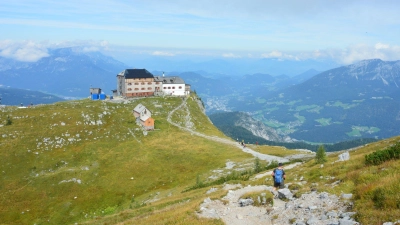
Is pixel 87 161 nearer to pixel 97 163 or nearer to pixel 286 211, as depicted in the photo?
pixel 97 163

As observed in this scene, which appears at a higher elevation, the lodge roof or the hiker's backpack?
the lodge roof

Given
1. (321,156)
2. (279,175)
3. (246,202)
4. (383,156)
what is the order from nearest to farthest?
(246,202), (383,156), (279,175), (321,156)

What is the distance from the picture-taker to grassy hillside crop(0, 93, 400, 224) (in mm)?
59906

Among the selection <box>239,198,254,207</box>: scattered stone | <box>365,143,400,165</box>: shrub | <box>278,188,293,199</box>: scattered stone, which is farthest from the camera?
<box>365,143,400,165</box>: shrub

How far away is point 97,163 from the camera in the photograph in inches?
3302

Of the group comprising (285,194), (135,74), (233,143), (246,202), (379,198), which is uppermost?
(135,74)

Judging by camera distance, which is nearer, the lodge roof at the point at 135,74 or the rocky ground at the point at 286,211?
the rocky ground at the point at 286,211

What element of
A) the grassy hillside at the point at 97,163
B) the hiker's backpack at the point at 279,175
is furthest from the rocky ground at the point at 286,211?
the grassy hillside at the point at 97,163

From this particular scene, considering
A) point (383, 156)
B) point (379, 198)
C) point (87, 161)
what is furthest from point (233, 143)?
point (379, 198)

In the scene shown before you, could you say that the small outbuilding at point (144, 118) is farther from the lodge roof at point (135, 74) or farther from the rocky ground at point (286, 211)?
the rocky ground at point (286, 211)

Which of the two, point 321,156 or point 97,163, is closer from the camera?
point 321,156

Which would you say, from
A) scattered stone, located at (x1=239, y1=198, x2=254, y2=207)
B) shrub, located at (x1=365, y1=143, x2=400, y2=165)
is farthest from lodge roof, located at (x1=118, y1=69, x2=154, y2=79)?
shrub, located at (x1=365, y1=143, x2=400, y2=165)

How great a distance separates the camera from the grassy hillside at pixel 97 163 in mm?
59906

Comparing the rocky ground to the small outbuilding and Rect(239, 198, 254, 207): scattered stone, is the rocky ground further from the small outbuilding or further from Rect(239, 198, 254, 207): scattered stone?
the small outbuilding
